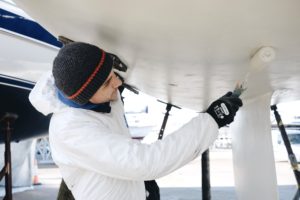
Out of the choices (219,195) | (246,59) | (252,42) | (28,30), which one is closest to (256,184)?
(246,59)

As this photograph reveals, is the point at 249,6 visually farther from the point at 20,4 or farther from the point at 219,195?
the point at 219,195

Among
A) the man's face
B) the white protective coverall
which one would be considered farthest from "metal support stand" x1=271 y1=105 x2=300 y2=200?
the man's face

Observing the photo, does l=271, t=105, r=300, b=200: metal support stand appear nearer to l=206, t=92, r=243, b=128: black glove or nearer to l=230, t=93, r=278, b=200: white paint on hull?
l=230, t=93, r=278, b=200: white paint on hull

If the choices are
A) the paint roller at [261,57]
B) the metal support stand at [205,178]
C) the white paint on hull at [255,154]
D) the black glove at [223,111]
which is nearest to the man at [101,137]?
the black glove at [223,111]

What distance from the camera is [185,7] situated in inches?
35.0

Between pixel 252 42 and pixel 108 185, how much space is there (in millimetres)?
574

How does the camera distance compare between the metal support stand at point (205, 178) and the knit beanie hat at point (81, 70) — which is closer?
the knit beanie hat at point (81, 70)

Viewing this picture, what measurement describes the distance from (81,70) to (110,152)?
23cm

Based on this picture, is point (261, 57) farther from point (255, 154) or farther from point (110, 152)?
point (255, 154)

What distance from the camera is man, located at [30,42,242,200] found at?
3.45 feet

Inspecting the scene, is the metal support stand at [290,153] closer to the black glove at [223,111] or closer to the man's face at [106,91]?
the black glove at [223,111]

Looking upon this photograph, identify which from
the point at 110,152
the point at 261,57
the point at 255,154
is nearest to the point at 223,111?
the point at 261,57

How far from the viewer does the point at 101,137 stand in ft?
3.50

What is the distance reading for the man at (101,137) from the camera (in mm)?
1051
